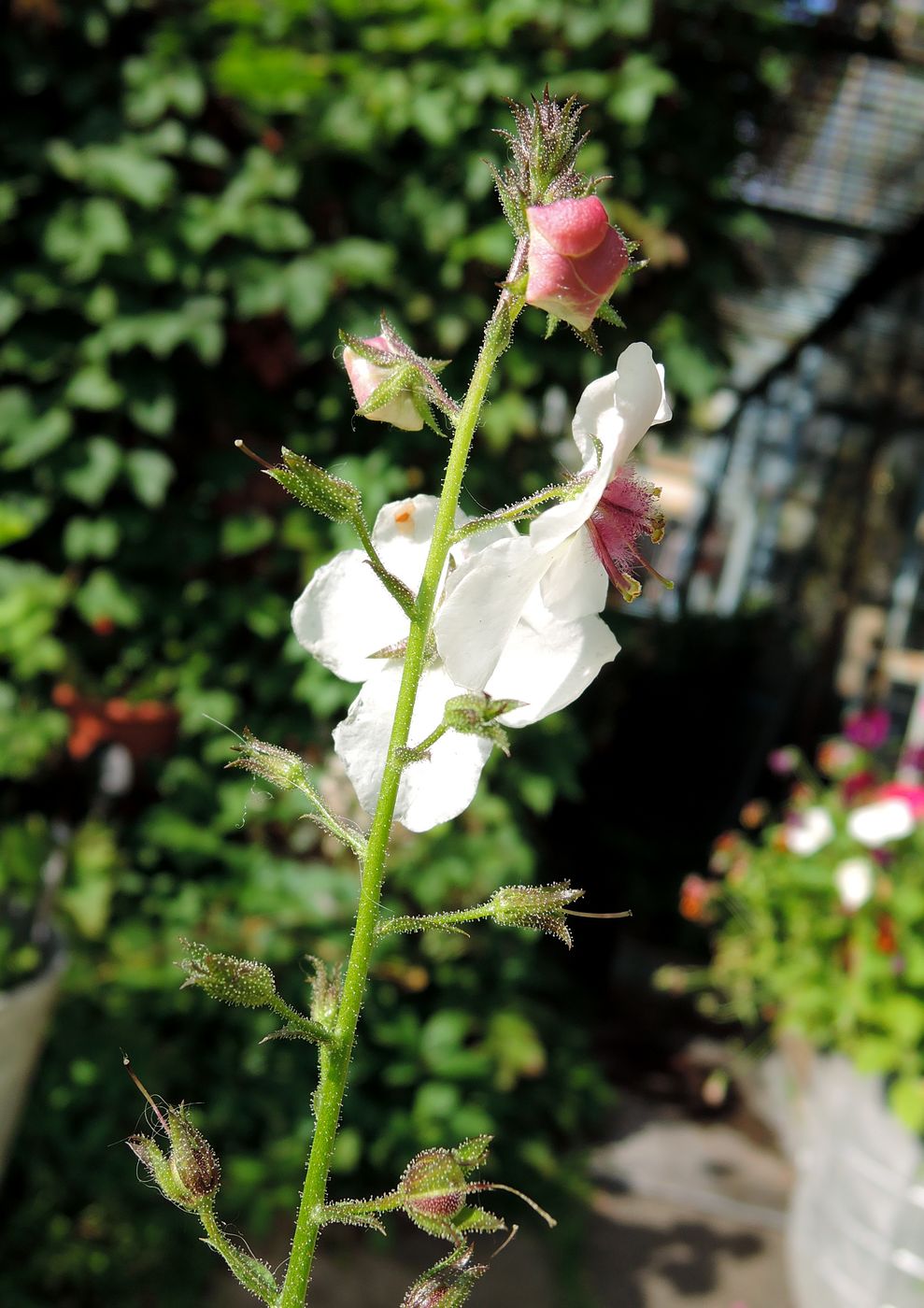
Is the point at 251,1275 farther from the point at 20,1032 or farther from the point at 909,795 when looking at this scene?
the point at 909,795

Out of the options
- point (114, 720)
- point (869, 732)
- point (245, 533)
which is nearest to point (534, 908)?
point (245, 533)

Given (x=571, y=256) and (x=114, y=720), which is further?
(x=114, y=720)

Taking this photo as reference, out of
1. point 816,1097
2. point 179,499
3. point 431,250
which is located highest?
point 431,250

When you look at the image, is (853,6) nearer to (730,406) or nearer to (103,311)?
(103,311)

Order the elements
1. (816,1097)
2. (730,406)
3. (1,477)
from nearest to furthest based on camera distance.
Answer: (1,477) < (816,1097) < (730,406)

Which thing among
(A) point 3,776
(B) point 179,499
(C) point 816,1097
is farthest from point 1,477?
(C) point 816,1097

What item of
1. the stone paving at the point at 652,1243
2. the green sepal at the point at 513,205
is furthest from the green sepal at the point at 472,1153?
the stone paving at the point at 652,1243
